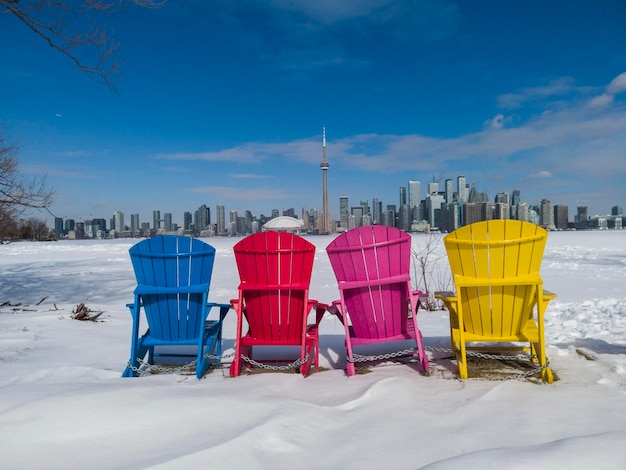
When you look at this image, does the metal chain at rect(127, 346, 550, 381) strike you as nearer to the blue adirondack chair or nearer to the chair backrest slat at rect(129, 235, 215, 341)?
the blue adirondack chair

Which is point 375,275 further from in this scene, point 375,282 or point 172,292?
point 172,292

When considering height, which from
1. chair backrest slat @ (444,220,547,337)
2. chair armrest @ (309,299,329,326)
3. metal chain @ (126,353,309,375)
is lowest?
metal chain @ (126,353,309,375)

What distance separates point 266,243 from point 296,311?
0.65 m

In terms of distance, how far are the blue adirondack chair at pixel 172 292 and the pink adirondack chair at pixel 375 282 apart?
1203 mm

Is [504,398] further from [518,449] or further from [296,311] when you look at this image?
[296,311]

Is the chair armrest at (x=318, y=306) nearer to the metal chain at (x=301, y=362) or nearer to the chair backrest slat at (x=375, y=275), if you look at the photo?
the chair backrest slat at (x=375, y=275)

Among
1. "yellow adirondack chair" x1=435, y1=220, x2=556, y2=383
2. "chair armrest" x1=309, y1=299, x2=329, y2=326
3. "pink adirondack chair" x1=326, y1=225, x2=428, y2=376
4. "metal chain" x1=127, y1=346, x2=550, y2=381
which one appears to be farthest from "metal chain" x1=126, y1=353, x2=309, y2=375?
"yellow adirondack chair" x1=435, y1=220, x2=556, y2=383

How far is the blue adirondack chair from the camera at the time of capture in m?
3.60

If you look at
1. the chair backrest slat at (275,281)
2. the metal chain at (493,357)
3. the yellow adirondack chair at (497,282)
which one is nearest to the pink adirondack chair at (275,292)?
the chair backrest slat at (275,281)

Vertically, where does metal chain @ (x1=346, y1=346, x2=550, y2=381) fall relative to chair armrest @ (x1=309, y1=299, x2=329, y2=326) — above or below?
below

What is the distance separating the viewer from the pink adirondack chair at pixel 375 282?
3.49 m

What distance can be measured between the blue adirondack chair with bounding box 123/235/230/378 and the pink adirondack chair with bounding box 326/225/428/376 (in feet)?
3.95

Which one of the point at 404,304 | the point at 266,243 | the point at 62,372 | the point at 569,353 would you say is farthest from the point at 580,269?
the point at 62,372

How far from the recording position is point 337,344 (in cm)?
481
